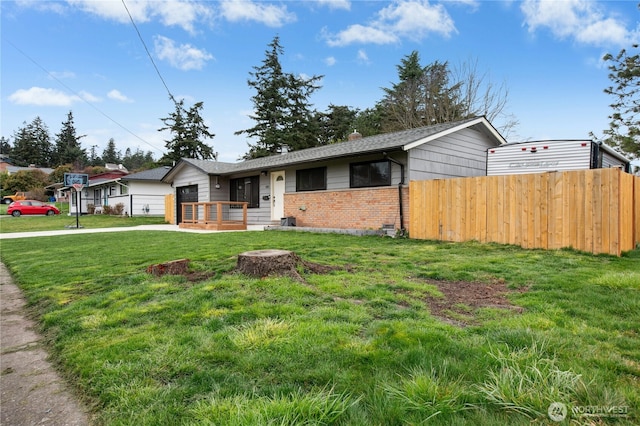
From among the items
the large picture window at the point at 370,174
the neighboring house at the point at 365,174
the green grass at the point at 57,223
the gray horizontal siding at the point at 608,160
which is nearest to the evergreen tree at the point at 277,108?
the green grass at the point at 57,223

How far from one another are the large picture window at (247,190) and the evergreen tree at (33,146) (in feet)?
235

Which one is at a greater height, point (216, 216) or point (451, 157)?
point (451, 157)

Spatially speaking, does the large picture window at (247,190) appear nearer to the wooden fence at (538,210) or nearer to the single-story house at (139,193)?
the wooden fence at (538,210)

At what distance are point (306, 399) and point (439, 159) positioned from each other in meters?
11.3

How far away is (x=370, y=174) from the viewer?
11703 millimetres

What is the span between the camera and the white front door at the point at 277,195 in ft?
49.7

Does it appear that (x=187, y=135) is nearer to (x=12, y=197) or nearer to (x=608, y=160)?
(x=12, y=197)

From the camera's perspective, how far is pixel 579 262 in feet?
19.5

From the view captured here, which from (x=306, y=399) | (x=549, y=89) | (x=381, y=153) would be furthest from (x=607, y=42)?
(x=306, y=399)

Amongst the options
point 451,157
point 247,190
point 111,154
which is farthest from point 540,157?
point 111,154

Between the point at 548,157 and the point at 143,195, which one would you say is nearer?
the point at 548,157

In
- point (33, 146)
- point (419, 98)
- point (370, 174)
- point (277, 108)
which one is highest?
point (33, 146)

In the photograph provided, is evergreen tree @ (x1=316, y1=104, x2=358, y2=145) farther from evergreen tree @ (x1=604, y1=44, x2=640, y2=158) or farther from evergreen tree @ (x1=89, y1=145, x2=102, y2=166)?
evergreen tree @ (x1=89, y1=145, x2=102, y2=166)

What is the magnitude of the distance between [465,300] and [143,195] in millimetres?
28184
